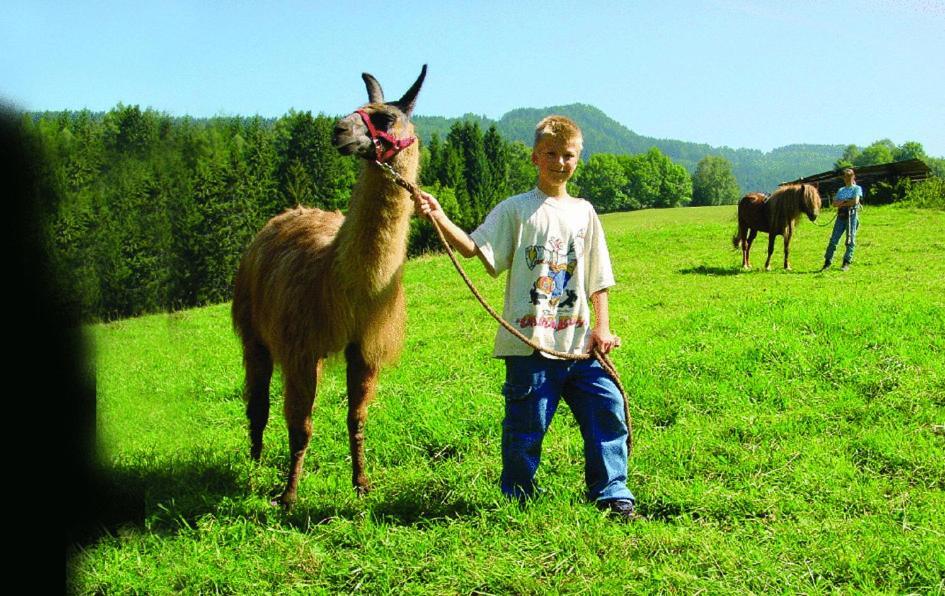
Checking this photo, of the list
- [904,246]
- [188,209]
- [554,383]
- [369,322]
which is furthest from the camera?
[904,246]

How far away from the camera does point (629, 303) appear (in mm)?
11867

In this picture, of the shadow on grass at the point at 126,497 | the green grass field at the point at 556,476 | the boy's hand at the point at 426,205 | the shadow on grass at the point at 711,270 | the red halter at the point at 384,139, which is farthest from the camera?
the shadow on grass at the point at 711,270

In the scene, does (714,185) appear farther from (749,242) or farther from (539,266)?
(539,266)

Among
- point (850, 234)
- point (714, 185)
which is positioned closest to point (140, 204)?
point (850, 234)

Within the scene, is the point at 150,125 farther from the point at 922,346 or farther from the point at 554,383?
the point at 922,346

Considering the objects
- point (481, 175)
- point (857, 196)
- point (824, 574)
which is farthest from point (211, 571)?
point (481, 175)

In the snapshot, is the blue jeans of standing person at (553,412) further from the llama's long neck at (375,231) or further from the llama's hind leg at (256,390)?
the llama's hind leg at (256,390)

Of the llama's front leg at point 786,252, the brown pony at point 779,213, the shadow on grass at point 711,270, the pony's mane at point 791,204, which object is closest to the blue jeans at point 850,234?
the llama's front leg at point 786,252

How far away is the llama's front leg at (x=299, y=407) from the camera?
4.49m

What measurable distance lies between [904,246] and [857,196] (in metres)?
3.99

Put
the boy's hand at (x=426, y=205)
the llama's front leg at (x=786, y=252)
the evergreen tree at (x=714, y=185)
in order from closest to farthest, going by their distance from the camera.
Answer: the boy's hand at (x=426, y=205) < the llama's front leg at (x=786, y=252) < the evergreen tree at (x=714, y=185)

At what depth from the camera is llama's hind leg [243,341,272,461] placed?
5.30 meters

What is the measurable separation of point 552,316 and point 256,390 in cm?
267

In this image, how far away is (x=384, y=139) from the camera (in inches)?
150
